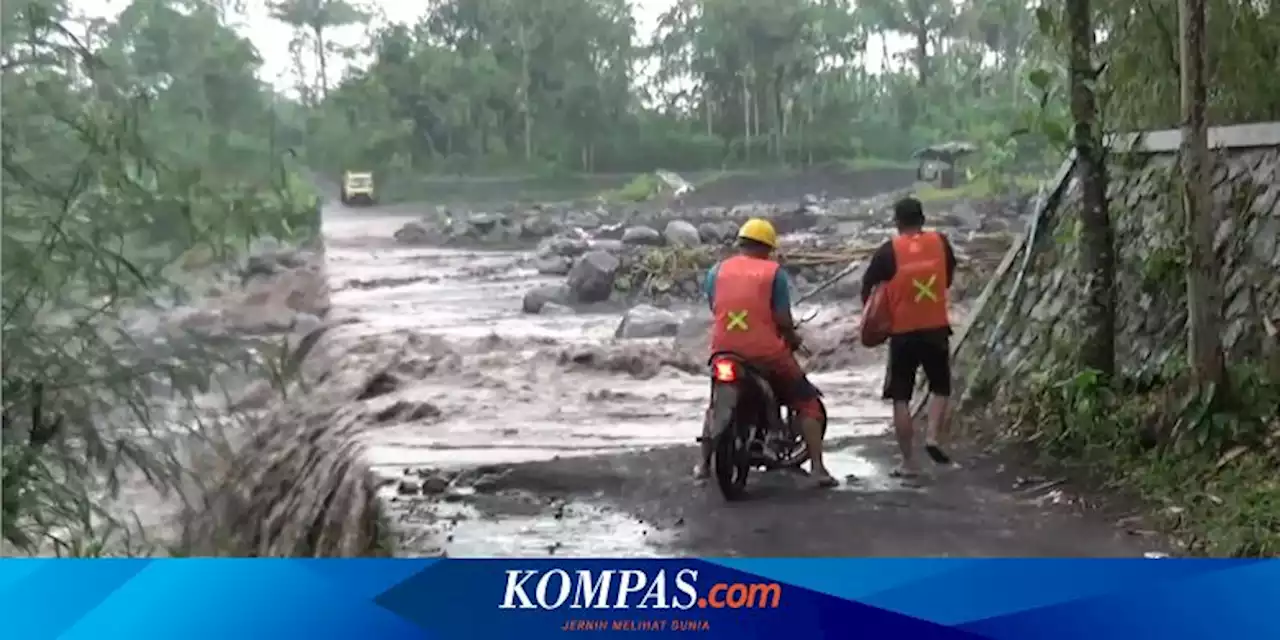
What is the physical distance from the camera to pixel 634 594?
6.86 ft

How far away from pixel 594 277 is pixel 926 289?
1.98ft

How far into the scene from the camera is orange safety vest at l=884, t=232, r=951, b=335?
2.20 meters

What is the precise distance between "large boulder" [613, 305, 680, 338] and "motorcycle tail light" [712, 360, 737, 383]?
0.13 metres

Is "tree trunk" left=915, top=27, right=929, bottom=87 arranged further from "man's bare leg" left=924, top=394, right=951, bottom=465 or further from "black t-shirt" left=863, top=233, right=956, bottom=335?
"man's bare leg" left=924, top=394, right=951, bottom=465

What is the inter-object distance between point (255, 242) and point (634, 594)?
97 cm

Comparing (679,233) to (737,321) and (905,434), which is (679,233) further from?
(905,434)

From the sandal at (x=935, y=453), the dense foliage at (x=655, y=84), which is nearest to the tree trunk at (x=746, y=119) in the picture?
the dense foliage at (x=655, y=84)

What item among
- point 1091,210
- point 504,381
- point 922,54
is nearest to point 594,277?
point 504,381

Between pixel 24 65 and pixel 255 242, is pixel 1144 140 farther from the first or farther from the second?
pixel 24 65

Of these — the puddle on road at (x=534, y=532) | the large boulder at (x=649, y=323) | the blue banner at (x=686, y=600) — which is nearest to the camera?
the blue banner at (x=686, y=600)

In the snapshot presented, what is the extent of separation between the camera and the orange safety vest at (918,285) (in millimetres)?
2195

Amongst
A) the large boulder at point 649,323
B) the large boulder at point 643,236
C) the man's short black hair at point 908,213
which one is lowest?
the large boulder at point 649,323

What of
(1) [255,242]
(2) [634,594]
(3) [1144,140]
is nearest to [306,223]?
(1) [255,242]

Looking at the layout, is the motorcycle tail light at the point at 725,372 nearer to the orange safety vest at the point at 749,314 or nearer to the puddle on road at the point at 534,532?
the orange safety vest at the point at 749,314
